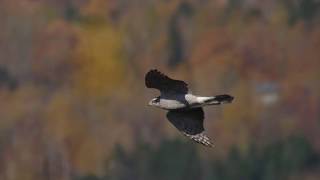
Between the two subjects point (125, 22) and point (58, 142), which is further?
point (125, 22)

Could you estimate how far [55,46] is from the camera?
37969mm

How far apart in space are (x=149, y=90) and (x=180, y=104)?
74.2 ft

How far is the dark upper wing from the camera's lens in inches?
516

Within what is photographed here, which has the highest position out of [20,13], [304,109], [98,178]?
[20,13]

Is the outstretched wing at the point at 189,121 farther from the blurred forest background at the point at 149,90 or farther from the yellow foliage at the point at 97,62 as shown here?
the yellow foliage at the point at 97,62

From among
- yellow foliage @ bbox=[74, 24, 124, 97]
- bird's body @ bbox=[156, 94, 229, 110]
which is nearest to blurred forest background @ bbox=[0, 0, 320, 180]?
yellow foliage @ bbox=[74, 24, 124, 97]

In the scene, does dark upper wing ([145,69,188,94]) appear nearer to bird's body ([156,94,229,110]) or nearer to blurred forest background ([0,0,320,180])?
bird's body ([156,94,229,110])

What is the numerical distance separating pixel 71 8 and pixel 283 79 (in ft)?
20.8

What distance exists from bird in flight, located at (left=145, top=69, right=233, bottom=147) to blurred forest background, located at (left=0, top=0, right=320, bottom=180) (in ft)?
64.7

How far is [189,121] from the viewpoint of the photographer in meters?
13.2

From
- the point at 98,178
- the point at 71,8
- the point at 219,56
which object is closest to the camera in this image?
the point at 98,178

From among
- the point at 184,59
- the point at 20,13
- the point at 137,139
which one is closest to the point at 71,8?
the point at 20,13

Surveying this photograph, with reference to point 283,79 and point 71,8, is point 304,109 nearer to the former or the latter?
point 283,79

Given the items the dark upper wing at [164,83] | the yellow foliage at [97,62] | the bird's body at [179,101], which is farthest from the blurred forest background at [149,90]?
the bird's body at [179,101]
